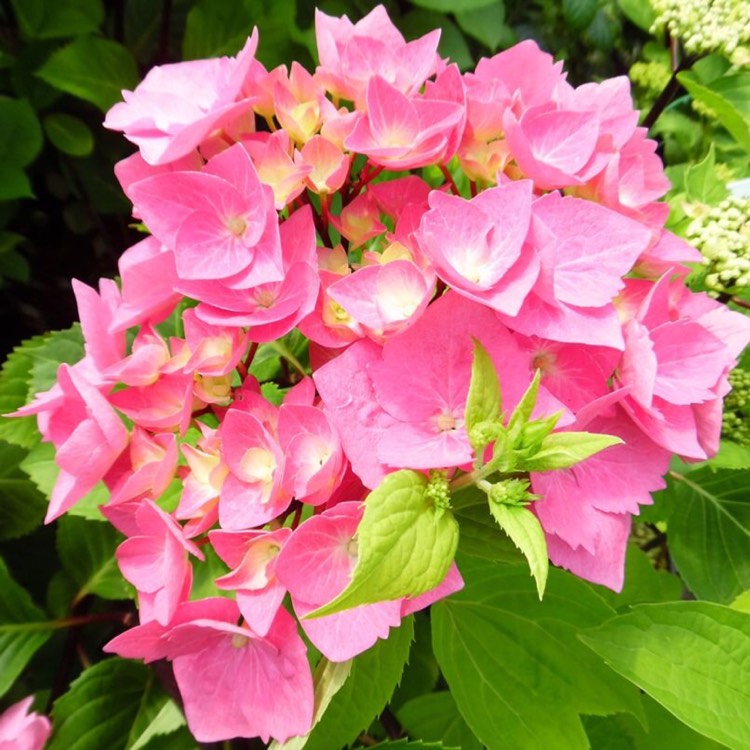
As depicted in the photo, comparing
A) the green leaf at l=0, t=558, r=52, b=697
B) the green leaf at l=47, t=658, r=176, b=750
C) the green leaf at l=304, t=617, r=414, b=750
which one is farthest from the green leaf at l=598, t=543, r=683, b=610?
the green leaf at l=0, t=558, r=52, b=697

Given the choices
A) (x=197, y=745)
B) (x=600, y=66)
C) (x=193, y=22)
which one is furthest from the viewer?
(x=600, y=66)

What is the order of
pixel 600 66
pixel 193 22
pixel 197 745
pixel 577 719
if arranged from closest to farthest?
1. pixel 577 719
2. pixel 197 745
3. pixel 193 22
4. pixel 600 66

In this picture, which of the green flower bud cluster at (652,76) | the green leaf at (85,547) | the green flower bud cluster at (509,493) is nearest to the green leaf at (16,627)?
the green leaf at (85,547)

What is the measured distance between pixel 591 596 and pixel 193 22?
0.80 meters

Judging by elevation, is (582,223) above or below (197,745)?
above

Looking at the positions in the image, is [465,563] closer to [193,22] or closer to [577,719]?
[577,719]

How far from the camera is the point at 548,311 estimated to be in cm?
37

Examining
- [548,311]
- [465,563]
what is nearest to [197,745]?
[465,563]

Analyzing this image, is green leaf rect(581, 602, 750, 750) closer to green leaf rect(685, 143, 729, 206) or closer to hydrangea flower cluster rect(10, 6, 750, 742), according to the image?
hydrangea flower cluster rect(10, 6, 750, 742)

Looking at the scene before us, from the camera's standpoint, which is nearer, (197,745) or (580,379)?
(580,379)

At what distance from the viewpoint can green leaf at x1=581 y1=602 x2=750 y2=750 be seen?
463 millimetres

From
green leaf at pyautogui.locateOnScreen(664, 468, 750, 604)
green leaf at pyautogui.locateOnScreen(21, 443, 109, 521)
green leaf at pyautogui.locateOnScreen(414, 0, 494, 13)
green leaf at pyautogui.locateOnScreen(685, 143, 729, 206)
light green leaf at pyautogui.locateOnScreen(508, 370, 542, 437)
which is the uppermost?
green leaf at pyautogui.locateOnScreen(414, 0, 494, 13)

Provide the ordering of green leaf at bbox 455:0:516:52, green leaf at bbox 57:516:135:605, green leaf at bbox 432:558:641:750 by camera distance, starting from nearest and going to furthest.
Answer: green leaf at bbox 432:558:641:750 < green leaf at bbox 57:516:135:605 < green leaf at bbox 455:0:516:52

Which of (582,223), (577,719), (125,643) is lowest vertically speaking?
(577,719)
